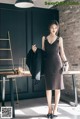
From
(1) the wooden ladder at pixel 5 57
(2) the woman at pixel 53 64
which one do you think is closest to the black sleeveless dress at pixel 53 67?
(2) the woman at pixel 53 64

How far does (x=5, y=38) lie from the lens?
5465 millimetres

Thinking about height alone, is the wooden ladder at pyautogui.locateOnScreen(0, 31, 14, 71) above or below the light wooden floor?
above

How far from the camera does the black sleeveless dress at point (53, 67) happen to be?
362 centimetres

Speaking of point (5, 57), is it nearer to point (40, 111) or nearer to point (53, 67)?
point (40, 111)

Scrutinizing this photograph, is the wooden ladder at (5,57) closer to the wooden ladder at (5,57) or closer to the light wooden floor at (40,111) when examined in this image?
the wooden ladder at (5,57)

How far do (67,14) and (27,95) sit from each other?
2.22 metres

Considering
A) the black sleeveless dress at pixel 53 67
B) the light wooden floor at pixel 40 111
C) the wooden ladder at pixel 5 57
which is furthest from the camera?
the wooden ladder at pixel 5 57

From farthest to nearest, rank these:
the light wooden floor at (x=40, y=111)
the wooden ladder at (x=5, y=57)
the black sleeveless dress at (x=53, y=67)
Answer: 1. the wooden ladder at (x=5, y=57)
2. the light wooden floor at (x=40, y=111)
3. the black sleeveless dress at (x=53, y=67)

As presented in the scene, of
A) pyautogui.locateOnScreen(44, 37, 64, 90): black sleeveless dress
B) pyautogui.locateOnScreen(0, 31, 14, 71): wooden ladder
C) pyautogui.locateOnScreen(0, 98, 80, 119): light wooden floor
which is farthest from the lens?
pyautogui.locateOnScreen(0, 31, 14, 71): wooden ladder

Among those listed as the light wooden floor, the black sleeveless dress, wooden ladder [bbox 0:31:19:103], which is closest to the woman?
the black sleeveless dress

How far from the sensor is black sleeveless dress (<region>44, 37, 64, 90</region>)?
362cm

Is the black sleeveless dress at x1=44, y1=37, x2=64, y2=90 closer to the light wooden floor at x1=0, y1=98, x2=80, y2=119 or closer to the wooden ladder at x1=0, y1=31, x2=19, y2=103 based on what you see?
the light wooden floor at x1=0, y1=98, x2=80, y2=119

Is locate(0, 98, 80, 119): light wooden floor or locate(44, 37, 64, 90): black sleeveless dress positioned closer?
locate(44, 37, 64, 90): black sleeveless dress

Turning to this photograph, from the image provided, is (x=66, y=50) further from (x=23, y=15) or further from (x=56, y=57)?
(x=56, y=57)
